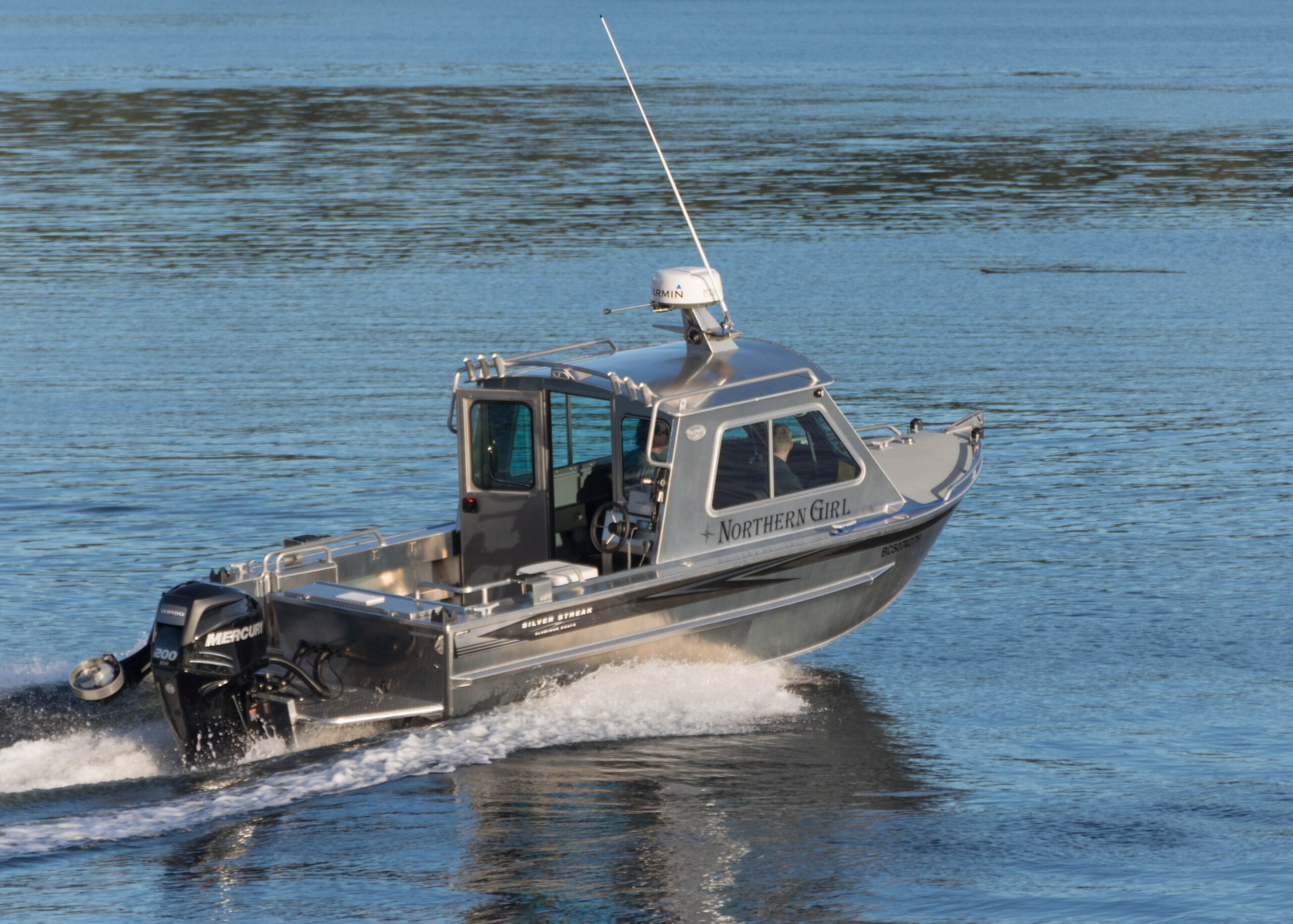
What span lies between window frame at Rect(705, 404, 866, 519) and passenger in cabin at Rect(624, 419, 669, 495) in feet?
1.06

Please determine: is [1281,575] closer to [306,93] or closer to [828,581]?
[828,581]

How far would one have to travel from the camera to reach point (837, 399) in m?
18.3

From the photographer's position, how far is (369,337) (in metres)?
21.9

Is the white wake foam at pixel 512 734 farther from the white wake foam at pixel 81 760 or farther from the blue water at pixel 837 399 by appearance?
the white wake foam at pixel 81 760

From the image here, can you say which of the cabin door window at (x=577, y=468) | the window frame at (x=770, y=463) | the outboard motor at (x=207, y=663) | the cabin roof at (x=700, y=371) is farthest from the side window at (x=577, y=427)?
the outboard motor at (x=207, y=663)

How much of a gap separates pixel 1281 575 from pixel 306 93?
156 ft

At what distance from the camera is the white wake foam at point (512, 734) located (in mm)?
8438

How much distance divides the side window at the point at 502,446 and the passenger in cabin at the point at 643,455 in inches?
25.4

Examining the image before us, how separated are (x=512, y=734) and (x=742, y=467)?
88.0 inches

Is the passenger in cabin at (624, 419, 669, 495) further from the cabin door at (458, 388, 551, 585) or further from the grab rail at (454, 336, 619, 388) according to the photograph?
the grab rail at (454, 336, 619, 388)

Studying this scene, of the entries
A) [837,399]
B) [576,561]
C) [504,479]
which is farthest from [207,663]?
[837,399]

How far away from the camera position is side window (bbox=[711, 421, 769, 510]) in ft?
33.9

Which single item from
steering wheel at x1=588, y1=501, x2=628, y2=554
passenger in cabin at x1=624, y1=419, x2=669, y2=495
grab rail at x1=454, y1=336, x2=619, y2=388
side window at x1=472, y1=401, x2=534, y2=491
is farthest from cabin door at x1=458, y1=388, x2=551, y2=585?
passenger in cabin at x1=624, y1=419, x2=669, y2=495

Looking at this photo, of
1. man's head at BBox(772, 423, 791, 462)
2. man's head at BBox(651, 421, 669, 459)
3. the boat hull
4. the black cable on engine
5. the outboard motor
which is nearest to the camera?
the outboard motor
